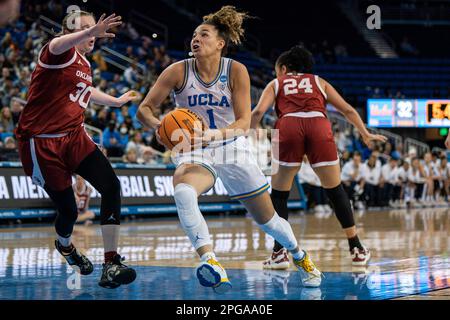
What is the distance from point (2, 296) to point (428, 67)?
33.7m

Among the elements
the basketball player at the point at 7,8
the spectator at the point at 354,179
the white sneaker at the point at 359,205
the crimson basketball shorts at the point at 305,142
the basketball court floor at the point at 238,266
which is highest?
the basketball player at the point at 7,8

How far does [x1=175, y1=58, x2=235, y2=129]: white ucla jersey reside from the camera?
6453 mm

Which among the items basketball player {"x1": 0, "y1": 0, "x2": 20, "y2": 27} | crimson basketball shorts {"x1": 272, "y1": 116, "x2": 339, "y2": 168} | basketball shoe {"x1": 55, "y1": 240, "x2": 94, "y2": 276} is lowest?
basketball shoe {"x1": 55, "y1": 240, "x2": 94, "y2": 276}

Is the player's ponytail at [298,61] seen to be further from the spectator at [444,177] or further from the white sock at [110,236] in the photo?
the spectator at [444,177]

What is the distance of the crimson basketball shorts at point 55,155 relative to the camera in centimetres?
648

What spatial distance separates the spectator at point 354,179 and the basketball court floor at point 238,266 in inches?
381

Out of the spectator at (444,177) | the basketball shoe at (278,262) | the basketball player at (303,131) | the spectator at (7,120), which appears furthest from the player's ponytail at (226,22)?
the spectator at (444,177)

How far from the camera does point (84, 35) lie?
589 cm

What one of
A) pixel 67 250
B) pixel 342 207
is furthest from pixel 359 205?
pixel 67 250

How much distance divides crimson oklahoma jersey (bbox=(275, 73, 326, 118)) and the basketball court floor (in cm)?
157

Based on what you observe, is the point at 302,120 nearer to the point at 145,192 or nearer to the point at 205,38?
the point at 205,38

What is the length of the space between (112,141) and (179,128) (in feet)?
42.5

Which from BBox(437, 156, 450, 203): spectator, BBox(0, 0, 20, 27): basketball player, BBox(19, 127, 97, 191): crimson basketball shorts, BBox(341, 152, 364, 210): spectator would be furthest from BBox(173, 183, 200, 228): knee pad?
BBox(437, 156, 450, 203): spectator

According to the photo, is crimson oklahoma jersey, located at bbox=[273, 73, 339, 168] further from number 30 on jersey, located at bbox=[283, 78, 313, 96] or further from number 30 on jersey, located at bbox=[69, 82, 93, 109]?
number 30 on jersey, located at bbox=[69, 82, 93, 109]
